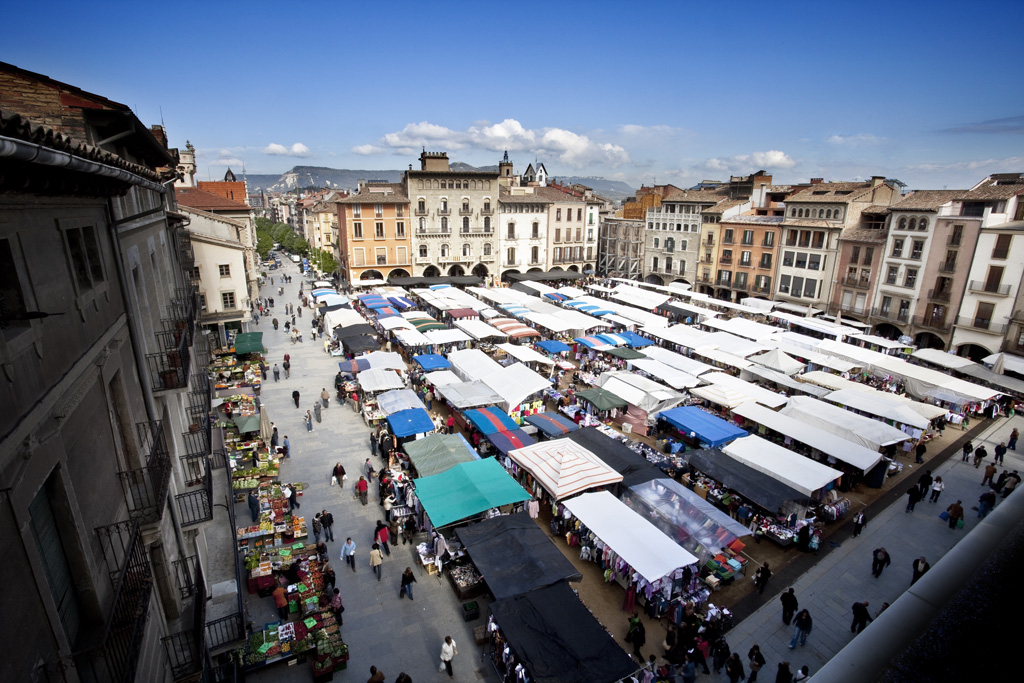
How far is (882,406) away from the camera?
2223cm

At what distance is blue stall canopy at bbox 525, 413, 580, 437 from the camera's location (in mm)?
19875

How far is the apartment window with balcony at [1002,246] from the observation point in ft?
97.6

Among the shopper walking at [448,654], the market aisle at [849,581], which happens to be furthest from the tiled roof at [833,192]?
the shopper walking at [448,654]

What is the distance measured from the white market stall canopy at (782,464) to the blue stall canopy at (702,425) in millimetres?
838

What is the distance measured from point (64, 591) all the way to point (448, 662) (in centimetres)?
828

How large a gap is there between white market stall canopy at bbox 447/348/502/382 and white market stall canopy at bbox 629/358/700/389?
7.50m

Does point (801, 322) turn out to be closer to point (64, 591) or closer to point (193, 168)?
point (64, 591)

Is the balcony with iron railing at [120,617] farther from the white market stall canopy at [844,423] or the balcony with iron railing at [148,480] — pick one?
the white market stall canopy at [844,423]

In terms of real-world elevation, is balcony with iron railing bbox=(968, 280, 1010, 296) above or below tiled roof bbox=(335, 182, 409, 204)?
below

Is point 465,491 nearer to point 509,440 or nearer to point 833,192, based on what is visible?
point 509,440

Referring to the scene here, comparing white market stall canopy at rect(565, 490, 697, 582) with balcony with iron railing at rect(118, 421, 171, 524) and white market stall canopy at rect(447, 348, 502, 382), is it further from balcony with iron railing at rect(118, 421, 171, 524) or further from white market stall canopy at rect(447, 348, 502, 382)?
white market stall canopy at rect(447, 348, 502, 382)

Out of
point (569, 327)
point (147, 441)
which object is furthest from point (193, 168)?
point (147, 441)

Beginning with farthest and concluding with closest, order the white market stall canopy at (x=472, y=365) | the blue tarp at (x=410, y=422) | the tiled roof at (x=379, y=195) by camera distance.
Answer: the tiled roof at (x=379, y=195) < the white market stall canopy at (x=472, y=365) < the blue tarp at (x=410, y=422)

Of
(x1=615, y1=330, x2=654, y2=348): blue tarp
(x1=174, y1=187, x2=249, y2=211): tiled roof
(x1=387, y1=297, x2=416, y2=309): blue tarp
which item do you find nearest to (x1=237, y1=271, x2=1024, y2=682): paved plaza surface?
(x1=615, y1=330, x2=654, y2=348): blue tarp
